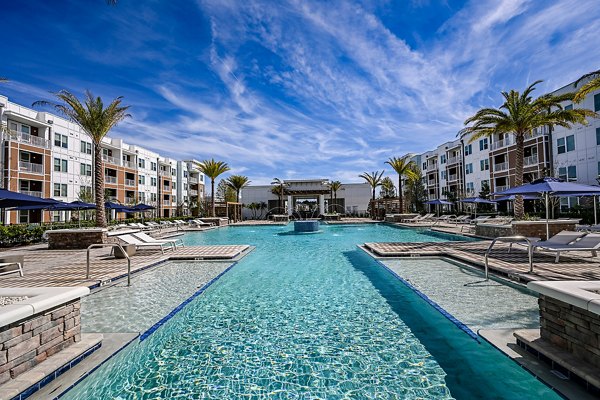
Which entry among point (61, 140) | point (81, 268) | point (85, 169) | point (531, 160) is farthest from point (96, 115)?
point (531, 160)

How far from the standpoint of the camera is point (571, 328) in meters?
3.06

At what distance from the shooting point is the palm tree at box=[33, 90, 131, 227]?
614 inches

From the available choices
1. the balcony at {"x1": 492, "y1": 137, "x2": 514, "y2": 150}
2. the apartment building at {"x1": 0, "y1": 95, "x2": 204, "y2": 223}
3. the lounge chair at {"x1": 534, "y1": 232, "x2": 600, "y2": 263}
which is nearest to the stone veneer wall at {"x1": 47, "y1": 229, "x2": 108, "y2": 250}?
the apartment building at {"x1": 0, "y1": 95, "x2": 204, "y2": 223}

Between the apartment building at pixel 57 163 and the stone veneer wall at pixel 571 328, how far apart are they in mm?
26438

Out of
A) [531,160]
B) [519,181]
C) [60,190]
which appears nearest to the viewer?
[519,181]

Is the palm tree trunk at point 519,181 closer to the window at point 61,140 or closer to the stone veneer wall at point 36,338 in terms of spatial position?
the stone veneer wall at point 36,338

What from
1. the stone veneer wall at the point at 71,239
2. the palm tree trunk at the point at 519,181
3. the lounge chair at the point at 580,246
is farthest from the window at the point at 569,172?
the stone veneer wall at the point at 71,239

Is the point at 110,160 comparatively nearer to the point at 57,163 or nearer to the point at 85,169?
the point at 85,169

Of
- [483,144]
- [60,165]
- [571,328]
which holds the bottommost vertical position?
[571,328]

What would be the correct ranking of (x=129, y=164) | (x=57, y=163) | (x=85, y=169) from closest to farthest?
(x=57, y=163) < (x=85, y=169) < (x=129, y=164)

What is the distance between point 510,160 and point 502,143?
2.47m

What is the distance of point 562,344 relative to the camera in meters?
3.20

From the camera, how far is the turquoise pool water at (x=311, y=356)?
3.23m

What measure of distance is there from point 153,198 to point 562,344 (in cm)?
5399
